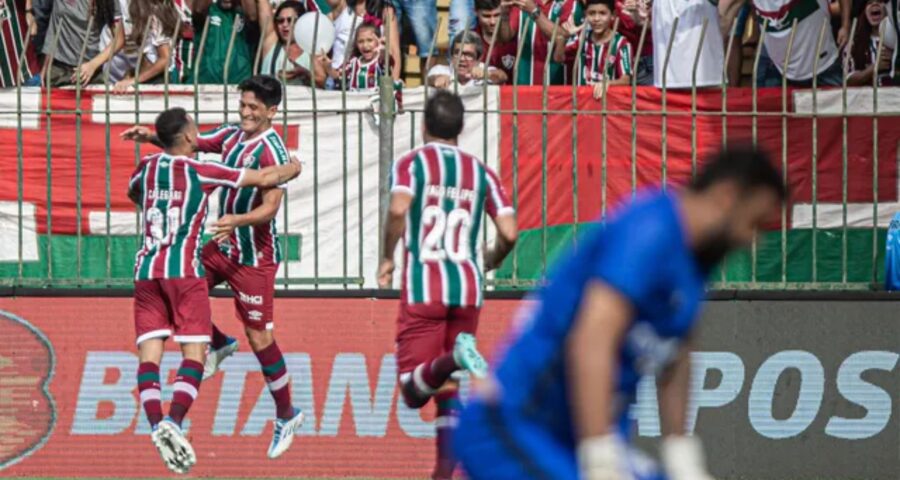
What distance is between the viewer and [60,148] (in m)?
11.9

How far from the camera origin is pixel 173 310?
35.3ft

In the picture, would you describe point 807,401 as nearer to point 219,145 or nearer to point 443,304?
point 443,304

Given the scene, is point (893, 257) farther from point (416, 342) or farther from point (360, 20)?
point (360, 20)

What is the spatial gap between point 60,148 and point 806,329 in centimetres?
537

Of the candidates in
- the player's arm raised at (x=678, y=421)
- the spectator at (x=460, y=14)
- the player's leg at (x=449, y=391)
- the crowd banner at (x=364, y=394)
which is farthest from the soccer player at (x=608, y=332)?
the spectator at (x=460, y=14)

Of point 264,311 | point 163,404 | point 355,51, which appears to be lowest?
point 163,404

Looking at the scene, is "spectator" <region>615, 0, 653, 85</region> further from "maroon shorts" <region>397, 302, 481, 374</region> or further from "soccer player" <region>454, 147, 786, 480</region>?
"soccer player" <region>454, 147, 786, 480</region>

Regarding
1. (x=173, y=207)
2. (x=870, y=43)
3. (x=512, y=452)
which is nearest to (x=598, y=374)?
(x=512, y=452)

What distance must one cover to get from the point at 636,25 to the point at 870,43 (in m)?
1.81

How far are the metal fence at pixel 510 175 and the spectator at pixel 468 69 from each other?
22.0 inches

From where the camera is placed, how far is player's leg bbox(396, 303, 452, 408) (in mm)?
9195

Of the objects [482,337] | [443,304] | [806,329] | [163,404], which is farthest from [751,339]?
[163,404]

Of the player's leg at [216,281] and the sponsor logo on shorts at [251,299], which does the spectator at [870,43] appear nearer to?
the sponsor logo on shorts at [251,299]

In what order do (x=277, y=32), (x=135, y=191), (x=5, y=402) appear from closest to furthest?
(x=135, y=191)
(x=5, y=402)
(x=277, y=32)
